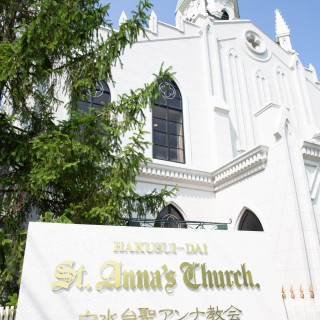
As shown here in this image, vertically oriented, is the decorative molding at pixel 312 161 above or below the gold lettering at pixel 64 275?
above

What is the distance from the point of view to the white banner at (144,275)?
4334 mm

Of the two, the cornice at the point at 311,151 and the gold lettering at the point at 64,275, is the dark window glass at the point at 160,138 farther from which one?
the gold lettering at the point at 64,275

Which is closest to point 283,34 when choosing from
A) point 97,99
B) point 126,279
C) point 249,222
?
point 97,99

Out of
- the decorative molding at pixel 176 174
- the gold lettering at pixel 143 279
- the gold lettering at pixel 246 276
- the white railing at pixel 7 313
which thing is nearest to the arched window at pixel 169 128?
the decorative molding at pixel 176 174

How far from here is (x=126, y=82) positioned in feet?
38.4

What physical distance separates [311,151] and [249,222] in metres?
2.77

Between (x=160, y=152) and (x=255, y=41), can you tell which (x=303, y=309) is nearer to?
(x=160, y=152)

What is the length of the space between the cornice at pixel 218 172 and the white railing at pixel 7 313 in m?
6.01

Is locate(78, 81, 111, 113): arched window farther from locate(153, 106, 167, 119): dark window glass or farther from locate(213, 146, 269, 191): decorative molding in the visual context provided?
locate(213, 146, 269, 191): decorative molding

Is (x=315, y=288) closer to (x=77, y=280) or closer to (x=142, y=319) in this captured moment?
(x=142, y=319)

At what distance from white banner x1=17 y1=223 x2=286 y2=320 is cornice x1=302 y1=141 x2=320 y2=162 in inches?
175

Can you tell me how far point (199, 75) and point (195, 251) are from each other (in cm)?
994

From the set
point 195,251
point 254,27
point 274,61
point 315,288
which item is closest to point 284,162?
point 315,288

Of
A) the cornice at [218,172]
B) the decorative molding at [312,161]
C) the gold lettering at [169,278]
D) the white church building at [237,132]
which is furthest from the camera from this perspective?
the cornice at [218,172]
